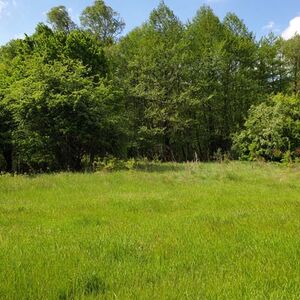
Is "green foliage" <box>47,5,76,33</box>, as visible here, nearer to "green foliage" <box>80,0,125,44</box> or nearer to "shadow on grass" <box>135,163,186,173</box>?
"green foliage" <box>80,0,125,44</box>

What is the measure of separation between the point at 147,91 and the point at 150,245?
1408 inches

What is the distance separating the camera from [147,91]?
41656 mm

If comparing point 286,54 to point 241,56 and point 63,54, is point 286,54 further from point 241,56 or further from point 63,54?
point 63,54

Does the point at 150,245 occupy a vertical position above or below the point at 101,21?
below

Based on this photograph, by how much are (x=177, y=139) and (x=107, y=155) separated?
20.0 meters

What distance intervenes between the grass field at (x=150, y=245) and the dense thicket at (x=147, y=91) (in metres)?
11.3

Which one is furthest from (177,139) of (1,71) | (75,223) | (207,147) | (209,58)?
(75,223)

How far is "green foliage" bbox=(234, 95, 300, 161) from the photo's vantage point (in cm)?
3312

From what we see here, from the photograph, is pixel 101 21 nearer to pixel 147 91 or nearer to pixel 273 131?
pixel 147 91

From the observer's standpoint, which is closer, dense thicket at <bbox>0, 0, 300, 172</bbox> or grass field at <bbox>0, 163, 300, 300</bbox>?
grass field at <bbox>0, 163, 300, 300</bbox>

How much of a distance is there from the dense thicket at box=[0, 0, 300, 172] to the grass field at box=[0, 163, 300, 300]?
11318 millimetres

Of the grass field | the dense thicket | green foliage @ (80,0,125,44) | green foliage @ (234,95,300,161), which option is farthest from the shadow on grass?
green foliage @ (80,0,125,44)

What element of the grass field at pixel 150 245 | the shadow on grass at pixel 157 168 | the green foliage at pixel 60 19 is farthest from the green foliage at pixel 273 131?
the green foliage at pixel 60 19

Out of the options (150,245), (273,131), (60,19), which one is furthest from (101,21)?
(150,245)
